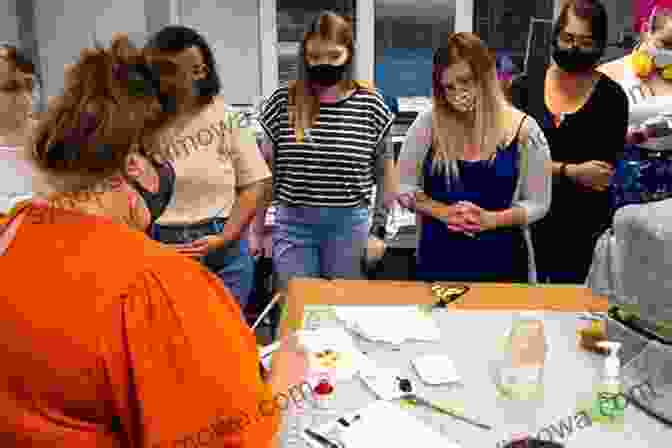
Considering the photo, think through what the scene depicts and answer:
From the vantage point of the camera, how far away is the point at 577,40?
2172 millimetres

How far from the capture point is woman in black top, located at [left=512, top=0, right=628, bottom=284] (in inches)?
84.6

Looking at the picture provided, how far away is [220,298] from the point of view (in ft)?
2.98

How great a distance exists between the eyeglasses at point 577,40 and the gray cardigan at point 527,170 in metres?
0.36

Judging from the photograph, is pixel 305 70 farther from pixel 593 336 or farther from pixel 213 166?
pixel 593 336

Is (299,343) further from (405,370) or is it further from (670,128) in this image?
(670,128)

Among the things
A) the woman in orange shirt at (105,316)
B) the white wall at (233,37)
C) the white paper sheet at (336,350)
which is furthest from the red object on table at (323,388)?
the white wall at (233,37)

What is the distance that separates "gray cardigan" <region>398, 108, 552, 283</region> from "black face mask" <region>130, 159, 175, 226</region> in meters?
1.08

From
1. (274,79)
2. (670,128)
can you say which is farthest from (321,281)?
(274,79)

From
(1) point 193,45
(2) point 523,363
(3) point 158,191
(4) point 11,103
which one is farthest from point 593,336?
(4) point 11,103

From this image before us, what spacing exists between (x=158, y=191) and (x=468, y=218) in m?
1.17

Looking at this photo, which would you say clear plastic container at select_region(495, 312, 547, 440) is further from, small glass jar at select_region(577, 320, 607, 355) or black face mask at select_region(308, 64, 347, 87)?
black face mask at select_region(308, 64, 347, 87)

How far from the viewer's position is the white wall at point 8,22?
3465mm

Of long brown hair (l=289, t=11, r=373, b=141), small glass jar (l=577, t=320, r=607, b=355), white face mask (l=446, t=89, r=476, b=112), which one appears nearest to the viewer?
small glass jar (l=577, t=320, r=607, b=355)

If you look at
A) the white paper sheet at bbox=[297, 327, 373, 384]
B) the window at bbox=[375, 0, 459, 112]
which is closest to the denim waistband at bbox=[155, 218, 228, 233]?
the white paper sheet at bbox=[297, 327, 373, 384]
